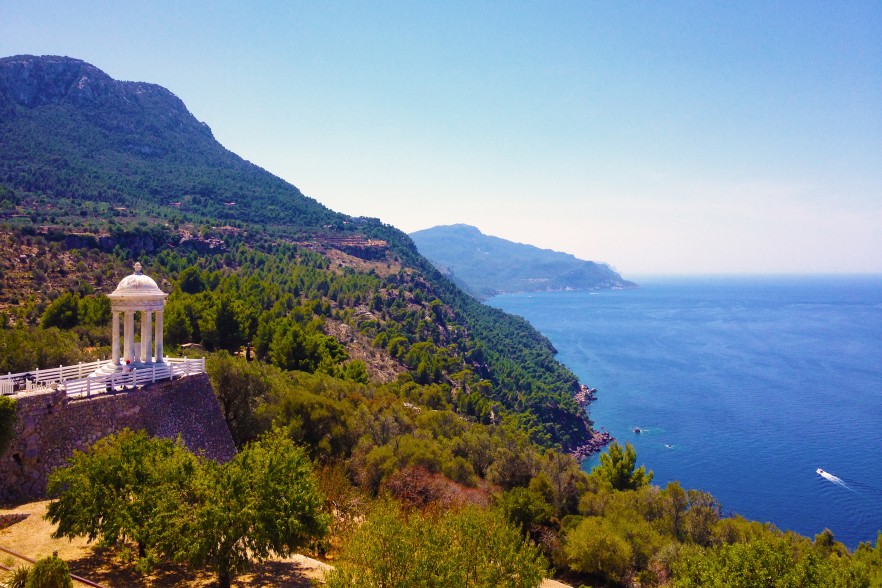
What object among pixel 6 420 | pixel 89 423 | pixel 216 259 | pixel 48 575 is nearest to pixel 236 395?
pixel 89 423

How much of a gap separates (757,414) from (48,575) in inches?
3434

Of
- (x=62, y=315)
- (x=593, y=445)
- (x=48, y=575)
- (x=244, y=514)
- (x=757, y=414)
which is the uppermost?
(x=62, y=315)

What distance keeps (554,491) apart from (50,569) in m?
20.7

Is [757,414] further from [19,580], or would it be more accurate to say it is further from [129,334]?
[19,580]

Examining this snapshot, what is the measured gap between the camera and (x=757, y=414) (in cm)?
7919

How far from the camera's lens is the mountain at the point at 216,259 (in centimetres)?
4238

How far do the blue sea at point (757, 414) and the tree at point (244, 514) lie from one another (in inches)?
1923

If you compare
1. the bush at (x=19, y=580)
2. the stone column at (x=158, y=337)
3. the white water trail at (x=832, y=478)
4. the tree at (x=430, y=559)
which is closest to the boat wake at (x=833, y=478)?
the white water trail at (x=832, y=478)

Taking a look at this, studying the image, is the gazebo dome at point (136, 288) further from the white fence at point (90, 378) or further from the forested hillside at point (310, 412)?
the forested hillside at point (310, 412)

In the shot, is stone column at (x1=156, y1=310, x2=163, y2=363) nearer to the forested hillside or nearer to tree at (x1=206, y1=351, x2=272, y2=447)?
tree at (x1=206, y1=351, x2=272, y2=447)

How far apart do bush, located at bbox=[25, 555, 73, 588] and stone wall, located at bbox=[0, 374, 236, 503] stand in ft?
20.7

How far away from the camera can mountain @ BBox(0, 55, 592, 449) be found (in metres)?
42.4

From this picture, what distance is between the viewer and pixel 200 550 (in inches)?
461

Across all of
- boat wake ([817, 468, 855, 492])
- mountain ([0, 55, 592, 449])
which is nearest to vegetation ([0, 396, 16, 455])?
mountain ([0, 55, 592, 449])
